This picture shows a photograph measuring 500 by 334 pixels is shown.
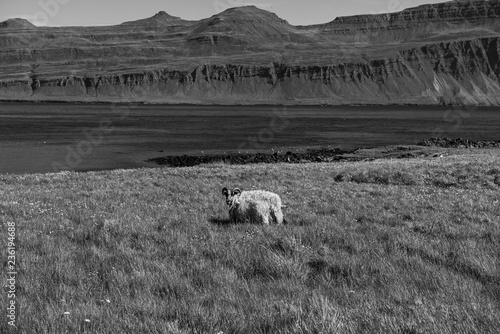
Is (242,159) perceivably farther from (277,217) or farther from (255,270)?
(255,270)

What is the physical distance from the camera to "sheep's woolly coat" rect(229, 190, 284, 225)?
468 inches

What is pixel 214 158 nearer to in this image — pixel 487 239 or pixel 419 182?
pixel 419 182

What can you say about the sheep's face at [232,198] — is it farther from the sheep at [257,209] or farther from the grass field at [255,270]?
the grass field at [255,270]

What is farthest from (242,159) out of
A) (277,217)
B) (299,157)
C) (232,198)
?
(277,217)

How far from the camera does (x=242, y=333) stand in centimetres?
506

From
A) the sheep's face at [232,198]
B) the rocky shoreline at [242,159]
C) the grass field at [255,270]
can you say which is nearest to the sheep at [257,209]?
the sheep's face at [232,198]

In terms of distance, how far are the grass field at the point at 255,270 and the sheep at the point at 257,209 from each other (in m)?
0.50

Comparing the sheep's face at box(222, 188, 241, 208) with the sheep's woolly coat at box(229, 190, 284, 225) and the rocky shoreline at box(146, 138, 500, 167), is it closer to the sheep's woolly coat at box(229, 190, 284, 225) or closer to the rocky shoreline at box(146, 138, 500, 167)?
the sheep's woolly coat at box(229, 190, 284, 225)

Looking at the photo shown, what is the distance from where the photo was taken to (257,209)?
468 inches

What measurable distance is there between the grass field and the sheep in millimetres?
497

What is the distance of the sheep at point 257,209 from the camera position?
11883 millimetres

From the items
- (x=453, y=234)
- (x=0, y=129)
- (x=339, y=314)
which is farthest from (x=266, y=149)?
(x=339, y=314)

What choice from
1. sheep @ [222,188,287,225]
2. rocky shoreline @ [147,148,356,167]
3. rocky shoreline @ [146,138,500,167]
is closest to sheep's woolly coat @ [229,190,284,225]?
sheep @ [222,188,287,225]

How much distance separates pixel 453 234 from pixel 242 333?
683 centimetres
